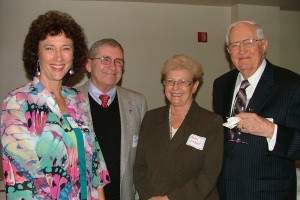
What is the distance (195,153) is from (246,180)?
1.14ft

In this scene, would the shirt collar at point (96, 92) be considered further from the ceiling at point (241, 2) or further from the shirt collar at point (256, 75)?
the ceiling at point (241, 2)

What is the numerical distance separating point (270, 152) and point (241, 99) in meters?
0.39

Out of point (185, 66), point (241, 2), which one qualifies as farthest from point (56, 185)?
point (241, 2)

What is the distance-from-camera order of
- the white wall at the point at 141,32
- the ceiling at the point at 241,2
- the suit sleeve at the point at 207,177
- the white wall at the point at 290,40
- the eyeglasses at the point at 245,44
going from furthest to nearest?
the white wall at the point at 290,40, the ceiling at the point at 241,2, the white wall at the point at 141,32, the eyeglasses at the point at 245,44, the suit sleeve at the point at 207,177

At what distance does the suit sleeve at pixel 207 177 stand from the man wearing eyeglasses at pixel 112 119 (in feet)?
1.57

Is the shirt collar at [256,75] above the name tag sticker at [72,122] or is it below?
above

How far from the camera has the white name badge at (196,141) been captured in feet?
7.25

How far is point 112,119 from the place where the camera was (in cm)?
257

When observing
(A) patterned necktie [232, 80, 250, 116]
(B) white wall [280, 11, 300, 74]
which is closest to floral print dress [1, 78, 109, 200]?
(A) patterned necktie [232, 80, 250, 116]

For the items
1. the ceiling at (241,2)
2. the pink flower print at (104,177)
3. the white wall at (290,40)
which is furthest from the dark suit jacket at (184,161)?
the white wall at (290,40)

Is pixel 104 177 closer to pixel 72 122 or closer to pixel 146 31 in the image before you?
pixel 72 122

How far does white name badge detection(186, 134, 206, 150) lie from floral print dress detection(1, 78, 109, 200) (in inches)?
27.2

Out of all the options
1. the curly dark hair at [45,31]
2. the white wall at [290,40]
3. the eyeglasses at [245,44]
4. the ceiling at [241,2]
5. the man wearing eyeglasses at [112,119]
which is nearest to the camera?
the curly dark hair at [45,31]

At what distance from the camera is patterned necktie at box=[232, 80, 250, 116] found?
2.25m
